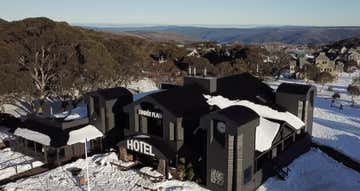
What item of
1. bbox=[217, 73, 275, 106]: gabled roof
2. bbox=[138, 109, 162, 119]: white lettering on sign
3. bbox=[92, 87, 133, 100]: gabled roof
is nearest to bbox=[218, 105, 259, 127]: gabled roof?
bbox=[138, 109, 162, 119]: white lettering on sign

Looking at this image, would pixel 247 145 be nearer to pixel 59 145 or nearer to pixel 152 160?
pixel 152 160

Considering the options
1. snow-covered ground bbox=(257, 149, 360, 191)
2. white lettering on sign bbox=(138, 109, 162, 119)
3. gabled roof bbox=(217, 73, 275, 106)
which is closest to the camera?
snow-covered ground bbox=(257, 149, 360, 191)

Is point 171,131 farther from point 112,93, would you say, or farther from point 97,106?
point 97,106

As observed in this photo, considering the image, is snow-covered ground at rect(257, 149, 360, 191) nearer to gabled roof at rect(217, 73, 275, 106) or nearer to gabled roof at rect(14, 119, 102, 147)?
gabled roof at rect(217, 73, 275, 106)

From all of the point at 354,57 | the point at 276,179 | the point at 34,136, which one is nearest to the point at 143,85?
the point at 34,136

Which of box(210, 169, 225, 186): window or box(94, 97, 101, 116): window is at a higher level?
box(94, 97, 101, 116): window

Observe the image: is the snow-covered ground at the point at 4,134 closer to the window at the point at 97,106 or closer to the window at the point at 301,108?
the window at the point at 97,106

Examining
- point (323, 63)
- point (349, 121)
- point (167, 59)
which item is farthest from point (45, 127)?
point (323, 63)
